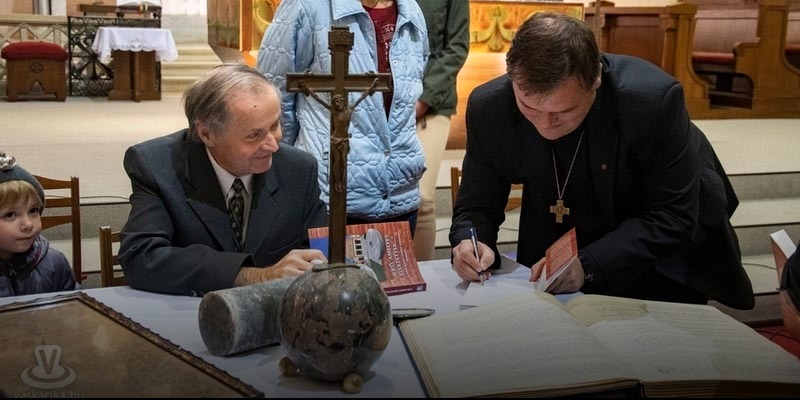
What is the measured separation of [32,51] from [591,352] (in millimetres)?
11043

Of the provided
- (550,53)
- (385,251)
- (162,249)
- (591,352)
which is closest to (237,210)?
(162,249)

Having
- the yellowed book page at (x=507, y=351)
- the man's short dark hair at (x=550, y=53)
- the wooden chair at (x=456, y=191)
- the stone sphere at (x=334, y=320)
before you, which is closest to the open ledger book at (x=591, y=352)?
the yellowed book page at (x=507, y=351)

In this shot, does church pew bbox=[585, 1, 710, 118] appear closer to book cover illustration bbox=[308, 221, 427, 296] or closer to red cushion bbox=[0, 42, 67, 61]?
red cushion bbox=[0, 42, 67, 61]

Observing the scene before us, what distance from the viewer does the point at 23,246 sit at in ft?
9.80

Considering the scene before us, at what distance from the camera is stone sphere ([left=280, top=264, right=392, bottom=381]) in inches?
61.4

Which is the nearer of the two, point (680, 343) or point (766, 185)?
point (680, 343)

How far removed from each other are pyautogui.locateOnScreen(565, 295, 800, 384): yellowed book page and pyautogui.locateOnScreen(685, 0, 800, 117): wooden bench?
25.9 ft

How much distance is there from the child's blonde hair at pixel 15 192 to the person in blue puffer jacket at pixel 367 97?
2.74 feet

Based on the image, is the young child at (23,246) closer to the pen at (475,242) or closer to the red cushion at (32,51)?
the pen at (475,242)

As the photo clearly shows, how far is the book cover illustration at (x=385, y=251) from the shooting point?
2297 millimetres

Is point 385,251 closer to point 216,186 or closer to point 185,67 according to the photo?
point 216,186

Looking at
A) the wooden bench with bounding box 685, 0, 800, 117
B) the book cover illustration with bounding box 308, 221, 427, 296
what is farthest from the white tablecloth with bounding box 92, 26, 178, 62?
the book cover illustration with bounding box 308, 221, 427, 296

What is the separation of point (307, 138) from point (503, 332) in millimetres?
1478

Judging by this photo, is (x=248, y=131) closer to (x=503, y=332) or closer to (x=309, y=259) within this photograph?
(x=309, y=259)
